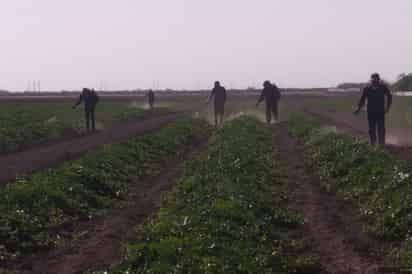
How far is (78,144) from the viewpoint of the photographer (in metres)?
30.7

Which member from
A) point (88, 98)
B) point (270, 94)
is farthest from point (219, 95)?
point (88, 98)

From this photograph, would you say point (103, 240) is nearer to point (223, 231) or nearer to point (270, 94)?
point (223, 231)

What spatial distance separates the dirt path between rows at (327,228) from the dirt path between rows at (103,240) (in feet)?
9.26

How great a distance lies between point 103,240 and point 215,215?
6.08 ft

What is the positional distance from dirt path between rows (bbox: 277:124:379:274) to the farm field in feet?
0.09

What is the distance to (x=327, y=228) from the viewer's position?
13227mm

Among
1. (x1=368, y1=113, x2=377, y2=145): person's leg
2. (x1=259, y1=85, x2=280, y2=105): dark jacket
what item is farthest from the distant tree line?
(x1=368, y1=113, x2=377, y2=145): person's leg

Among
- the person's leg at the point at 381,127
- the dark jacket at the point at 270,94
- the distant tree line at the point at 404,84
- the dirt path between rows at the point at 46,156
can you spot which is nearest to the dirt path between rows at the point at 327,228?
the person's leg at the point at 381,127

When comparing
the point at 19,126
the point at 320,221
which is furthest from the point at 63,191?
the point at 19,126

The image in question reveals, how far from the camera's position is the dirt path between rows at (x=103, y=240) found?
1126 cm

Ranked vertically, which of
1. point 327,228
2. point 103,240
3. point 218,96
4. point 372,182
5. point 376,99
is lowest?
point 103,240

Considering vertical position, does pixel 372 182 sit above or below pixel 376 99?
below

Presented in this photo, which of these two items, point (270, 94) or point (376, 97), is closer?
point (376, 97)

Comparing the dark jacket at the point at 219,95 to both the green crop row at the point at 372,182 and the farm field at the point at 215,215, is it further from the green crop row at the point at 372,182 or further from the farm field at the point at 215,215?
the farm field at the point at 215,215
